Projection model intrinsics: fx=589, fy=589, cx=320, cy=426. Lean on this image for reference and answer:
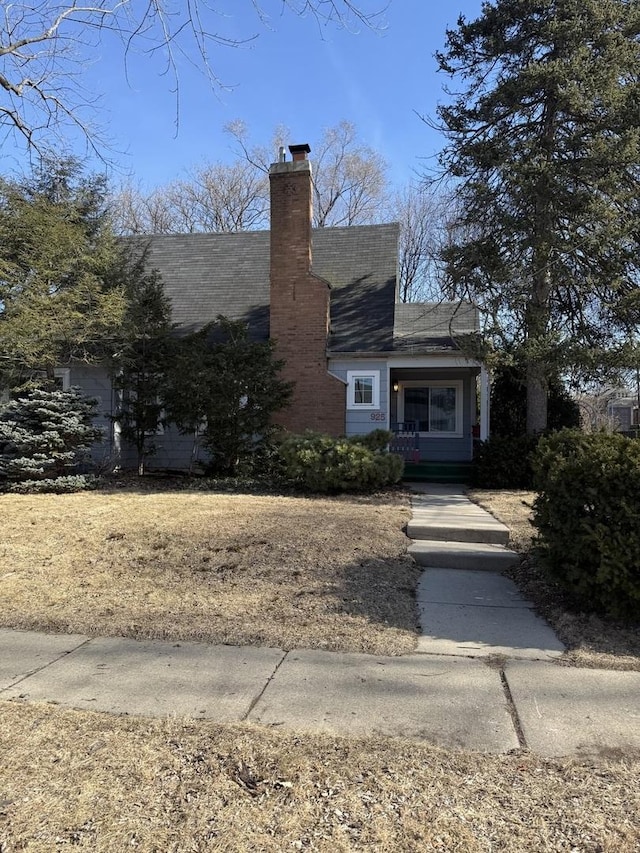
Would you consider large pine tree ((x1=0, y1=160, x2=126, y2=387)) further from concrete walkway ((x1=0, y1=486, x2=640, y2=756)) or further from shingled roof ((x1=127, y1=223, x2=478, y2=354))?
concrete walkway ((x1=0, y1=486, x2=640, y2=756))

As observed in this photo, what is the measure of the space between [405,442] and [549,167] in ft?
24.2

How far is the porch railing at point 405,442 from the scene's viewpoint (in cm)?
1524

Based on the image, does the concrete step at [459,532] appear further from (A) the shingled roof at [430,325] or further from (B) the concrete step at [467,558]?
(A) the shingled roof at [430,325]

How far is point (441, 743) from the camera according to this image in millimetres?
2857

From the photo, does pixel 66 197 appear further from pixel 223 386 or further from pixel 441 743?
pixel 441 743

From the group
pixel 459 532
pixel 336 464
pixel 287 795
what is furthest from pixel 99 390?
pixel 287 795

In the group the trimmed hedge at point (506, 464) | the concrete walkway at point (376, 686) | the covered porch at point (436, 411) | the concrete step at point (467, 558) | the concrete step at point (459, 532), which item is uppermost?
the covered porch at point (436, 411)

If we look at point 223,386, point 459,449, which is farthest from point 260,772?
point 459,449

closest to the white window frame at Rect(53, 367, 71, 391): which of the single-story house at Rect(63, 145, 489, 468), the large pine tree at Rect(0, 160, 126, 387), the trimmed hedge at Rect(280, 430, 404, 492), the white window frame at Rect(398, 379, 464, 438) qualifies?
the single-story house at Rect(63, 145, 489, 468)

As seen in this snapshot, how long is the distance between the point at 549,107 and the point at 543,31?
4.33ft

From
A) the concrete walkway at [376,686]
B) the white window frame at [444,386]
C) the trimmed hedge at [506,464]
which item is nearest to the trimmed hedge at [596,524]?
the concrete walkway at [376,686]

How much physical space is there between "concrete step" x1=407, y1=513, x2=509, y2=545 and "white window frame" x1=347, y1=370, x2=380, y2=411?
261 inches

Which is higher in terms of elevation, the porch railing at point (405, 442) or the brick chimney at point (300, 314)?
the brick chimney at point (300, 314)

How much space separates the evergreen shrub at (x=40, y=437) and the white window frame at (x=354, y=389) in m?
5.74
